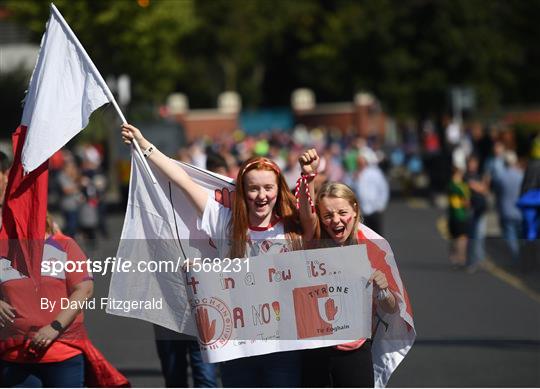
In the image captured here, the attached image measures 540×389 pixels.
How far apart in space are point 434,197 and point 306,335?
25.9 m

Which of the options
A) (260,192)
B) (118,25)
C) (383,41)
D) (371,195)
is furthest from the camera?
(383,41)

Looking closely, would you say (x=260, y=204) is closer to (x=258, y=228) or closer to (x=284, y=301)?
(x=258, y=228)

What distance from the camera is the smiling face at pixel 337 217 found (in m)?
6.51

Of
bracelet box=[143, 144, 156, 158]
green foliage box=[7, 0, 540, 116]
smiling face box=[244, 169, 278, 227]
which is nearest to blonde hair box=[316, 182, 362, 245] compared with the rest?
smiling face box=[244, 169, 278, 227]

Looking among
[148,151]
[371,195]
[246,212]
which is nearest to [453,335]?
[246,212]

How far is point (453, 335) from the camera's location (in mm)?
9664

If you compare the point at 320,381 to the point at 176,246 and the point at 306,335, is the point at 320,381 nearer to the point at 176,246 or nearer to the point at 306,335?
the point at 306,335

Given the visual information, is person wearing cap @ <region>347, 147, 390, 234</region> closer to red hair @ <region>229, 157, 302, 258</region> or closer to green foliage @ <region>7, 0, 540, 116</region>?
green foliage @ <region>7, 0, 540, 116</region>

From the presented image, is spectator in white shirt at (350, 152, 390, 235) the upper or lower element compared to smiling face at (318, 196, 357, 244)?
upper

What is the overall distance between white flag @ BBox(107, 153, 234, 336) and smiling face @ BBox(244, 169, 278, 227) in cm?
32

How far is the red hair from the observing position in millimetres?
6426

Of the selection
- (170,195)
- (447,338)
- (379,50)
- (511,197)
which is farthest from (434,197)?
(170,195)

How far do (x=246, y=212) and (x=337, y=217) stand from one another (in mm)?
450

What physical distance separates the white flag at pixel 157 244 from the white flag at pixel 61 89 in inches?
16.0
